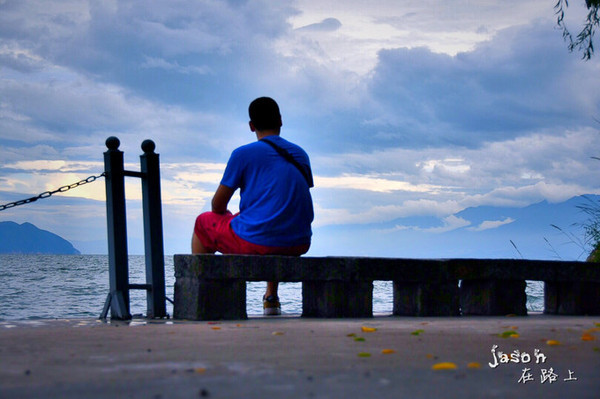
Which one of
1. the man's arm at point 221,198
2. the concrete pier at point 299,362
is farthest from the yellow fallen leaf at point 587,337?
the man's arm at point 221,198

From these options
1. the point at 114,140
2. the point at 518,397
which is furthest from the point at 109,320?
the point at 518,397

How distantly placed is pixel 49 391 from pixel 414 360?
1.64 metres

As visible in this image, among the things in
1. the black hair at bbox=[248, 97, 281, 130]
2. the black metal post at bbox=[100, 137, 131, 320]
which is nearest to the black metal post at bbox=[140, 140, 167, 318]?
the black metal post at bbox=[100, 137, 131, 320]

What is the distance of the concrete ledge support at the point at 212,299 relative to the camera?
20.6ft

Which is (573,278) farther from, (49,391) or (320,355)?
(49,391)

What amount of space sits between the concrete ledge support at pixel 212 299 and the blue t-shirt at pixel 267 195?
0.46 meters

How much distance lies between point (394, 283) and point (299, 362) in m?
3.86

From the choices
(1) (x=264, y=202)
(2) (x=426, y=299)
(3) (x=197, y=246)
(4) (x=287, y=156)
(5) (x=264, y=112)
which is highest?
(5) (x=264, y=112)

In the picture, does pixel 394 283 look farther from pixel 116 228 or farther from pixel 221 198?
pixel 116 228

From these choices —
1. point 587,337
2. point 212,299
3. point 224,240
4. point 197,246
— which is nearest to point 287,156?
point 224,240

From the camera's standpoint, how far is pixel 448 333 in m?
4.86

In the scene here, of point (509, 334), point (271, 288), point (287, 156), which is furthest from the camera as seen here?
point (271, 288)

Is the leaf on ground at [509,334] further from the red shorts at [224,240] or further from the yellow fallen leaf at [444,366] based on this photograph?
the red shorts at [224,240]

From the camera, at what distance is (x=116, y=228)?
680 centimetres
